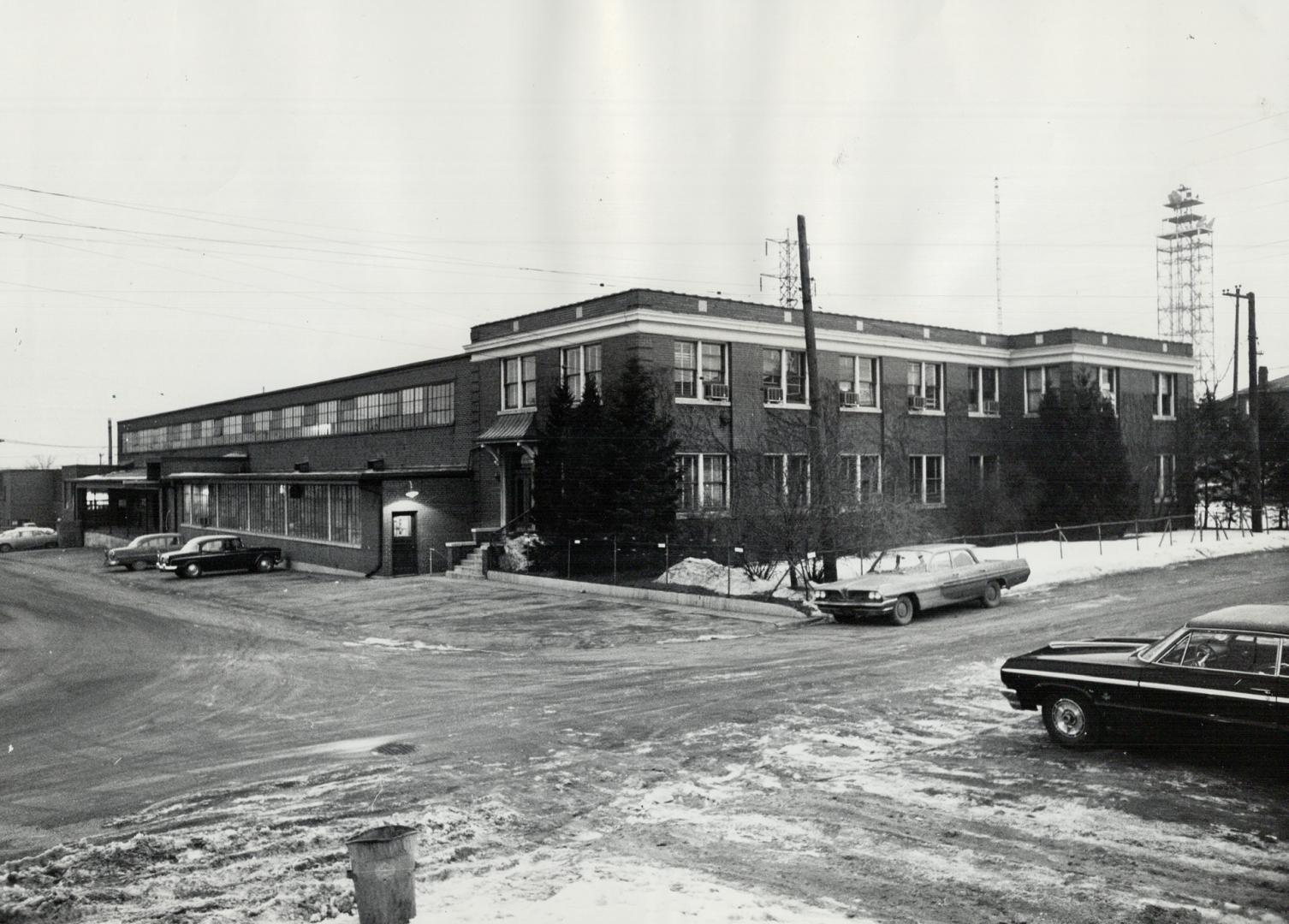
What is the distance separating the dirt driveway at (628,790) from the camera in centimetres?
654

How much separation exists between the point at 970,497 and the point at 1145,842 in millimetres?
30762

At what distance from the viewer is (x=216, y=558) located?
34.6 meters

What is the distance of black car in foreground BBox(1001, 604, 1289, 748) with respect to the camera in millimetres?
8883

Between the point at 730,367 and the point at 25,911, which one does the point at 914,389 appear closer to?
the point at 730,367

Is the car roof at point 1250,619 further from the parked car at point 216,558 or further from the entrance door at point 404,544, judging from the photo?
the parked car at point 216,558

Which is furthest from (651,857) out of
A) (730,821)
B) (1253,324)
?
(1253,324)

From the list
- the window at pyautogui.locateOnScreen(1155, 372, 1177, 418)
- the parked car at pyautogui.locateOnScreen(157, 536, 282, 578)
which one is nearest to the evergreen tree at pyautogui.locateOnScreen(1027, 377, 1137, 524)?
the window at pyautogui.locateOnScreen(1155, 372, 1177, 418)

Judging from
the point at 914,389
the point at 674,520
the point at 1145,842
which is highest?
the point at 914,389

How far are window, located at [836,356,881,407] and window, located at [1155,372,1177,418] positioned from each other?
49.1ft

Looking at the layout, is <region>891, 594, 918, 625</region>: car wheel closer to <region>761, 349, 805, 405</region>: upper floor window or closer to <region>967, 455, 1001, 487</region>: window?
<region>761, 349, 805, 405</region>: upper floor window

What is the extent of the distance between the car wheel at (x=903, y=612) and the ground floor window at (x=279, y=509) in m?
20.2

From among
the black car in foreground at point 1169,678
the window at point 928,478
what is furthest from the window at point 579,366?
the black car in foreground at point 1169,678

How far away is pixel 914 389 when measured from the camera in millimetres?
36750

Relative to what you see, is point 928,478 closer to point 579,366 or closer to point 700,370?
point 700,370
